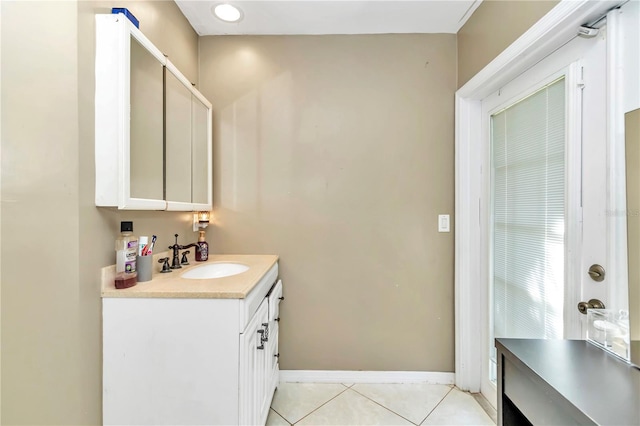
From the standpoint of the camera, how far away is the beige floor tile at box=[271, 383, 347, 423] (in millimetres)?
1569

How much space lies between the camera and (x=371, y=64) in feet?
6.08

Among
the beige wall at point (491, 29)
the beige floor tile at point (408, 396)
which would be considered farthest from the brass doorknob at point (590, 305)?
the beige wall at point (491, 29)

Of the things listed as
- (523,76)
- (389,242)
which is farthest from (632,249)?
(389,242)

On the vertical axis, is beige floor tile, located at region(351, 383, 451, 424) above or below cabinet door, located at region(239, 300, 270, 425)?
below

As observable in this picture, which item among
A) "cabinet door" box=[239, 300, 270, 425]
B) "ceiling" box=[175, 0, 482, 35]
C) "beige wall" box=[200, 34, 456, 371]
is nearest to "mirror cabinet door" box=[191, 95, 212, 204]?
"beige wall" box=[200, 34, 456, 371]

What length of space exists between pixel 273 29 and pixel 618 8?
5.67ft

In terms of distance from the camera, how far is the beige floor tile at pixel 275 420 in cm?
148

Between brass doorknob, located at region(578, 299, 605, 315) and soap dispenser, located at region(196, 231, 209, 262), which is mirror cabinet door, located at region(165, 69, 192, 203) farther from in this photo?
brass doorknob, located at region(578, 299, 605, 315)

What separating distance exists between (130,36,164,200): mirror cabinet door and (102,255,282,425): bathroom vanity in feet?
1.34

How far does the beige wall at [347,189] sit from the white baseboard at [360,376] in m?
0.04

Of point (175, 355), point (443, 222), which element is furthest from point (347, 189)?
point (175, 355)

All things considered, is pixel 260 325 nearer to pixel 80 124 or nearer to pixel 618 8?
pixel 80 124

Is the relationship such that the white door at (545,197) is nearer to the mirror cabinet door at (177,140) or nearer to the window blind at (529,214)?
the window blind at (529,214)

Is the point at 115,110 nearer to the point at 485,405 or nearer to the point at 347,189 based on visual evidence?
the point at 347,189
